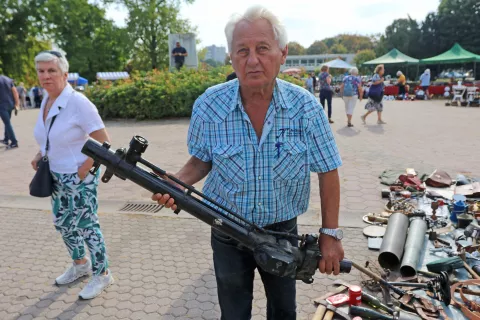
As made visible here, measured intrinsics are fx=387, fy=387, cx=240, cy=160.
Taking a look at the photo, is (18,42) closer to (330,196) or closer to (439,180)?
(439,180)

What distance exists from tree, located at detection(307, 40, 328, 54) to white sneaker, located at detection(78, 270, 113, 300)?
11869 centimetres

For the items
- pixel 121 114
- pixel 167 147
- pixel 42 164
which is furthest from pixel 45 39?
pixel 42 164

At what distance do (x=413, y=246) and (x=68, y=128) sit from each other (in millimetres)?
3415

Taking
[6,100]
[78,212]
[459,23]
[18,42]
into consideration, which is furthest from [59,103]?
[459,23]

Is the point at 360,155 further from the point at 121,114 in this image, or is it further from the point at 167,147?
the point at 121,114

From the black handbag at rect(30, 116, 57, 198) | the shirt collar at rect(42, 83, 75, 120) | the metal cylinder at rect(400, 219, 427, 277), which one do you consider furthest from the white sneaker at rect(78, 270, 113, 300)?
the metal cylinder at rect(400, 219, 427, 277)

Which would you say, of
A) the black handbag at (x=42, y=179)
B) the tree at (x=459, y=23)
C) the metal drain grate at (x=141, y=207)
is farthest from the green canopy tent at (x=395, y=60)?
the black handbag at (x=42, y=179)

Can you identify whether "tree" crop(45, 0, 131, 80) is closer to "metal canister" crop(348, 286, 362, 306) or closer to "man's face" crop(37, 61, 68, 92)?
"man's face" crop(37, 61, 68, 92)

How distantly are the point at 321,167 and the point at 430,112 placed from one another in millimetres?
16059

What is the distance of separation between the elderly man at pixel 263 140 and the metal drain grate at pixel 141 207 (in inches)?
150

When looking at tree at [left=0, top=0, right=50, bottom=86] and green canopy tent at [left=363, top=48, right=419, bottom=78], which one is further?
tree at [left=0, top=0, right=50, bottom=86]

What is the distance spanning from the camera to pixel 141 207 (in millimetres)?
5832

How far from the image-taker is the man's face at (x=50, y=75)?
10.1ft

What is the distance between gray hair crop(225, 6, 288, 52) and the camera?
1817 mm
